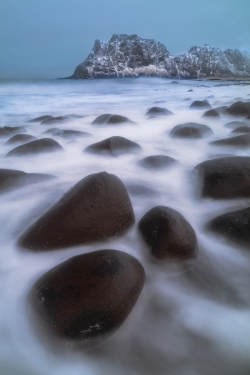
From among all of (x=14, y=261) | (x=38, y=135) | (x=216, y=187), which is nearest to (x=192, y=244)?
(x=216, y=187)

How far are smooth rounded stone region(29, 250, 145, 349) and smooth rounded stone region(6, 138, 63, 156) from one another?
1.65 m

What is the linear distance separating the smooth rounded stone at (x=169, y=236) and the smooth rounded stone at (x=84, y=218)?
0.15 meters

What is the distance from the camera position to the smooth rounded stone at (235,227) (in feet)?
3.68

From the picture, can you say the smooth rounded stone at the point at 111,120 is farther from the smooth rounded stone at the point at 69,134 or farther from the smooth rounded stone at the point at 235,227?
the smooth rounded stone at the point at 235,227

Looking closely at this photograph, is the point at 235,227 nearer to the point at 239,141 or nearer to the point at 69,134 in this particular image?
the point at 239,141

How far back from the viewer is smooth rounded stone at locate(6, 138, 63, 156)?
2.34 m

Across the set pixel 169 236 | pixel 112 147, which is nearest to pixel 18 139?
pixel 112 147

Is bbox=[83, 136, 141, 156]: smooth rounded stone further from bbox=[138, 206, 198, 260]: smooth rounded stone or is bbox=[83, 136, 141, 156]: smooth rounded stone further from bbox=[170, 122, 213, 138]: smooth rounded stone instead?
bbox=[138, 206, 198, 260]: smooth rounded stone

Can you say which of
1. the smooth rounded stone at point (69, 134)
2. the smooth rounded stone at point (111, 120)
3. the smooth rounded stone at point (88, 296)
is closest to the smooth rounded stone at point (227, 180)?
the smooth rounded stone at point (88, 296)

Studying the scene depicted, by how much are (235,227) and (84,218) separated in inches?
25.4

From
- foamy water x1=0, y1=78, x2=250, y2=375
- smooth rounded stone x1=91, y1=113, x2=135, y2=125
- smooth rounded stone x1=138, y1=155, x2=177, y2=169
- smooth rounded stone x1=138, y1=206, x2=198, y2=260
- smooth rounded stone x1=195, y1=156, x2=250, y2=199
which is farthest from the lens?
smooth rounded stone x1=91, y1=113, x2=135, y2=125

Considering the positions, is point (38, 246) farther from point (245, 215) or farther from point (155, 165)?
point (155, 165)

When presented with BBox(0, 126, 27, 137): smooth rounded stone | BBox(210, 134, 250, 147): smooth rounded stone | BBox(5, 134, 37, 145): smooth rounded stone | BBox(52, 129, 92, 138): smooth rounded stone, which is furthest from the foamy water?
BBox(0, 126, 27, 137): smooth rounded stone

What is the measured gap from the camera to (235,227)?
3.77ft
